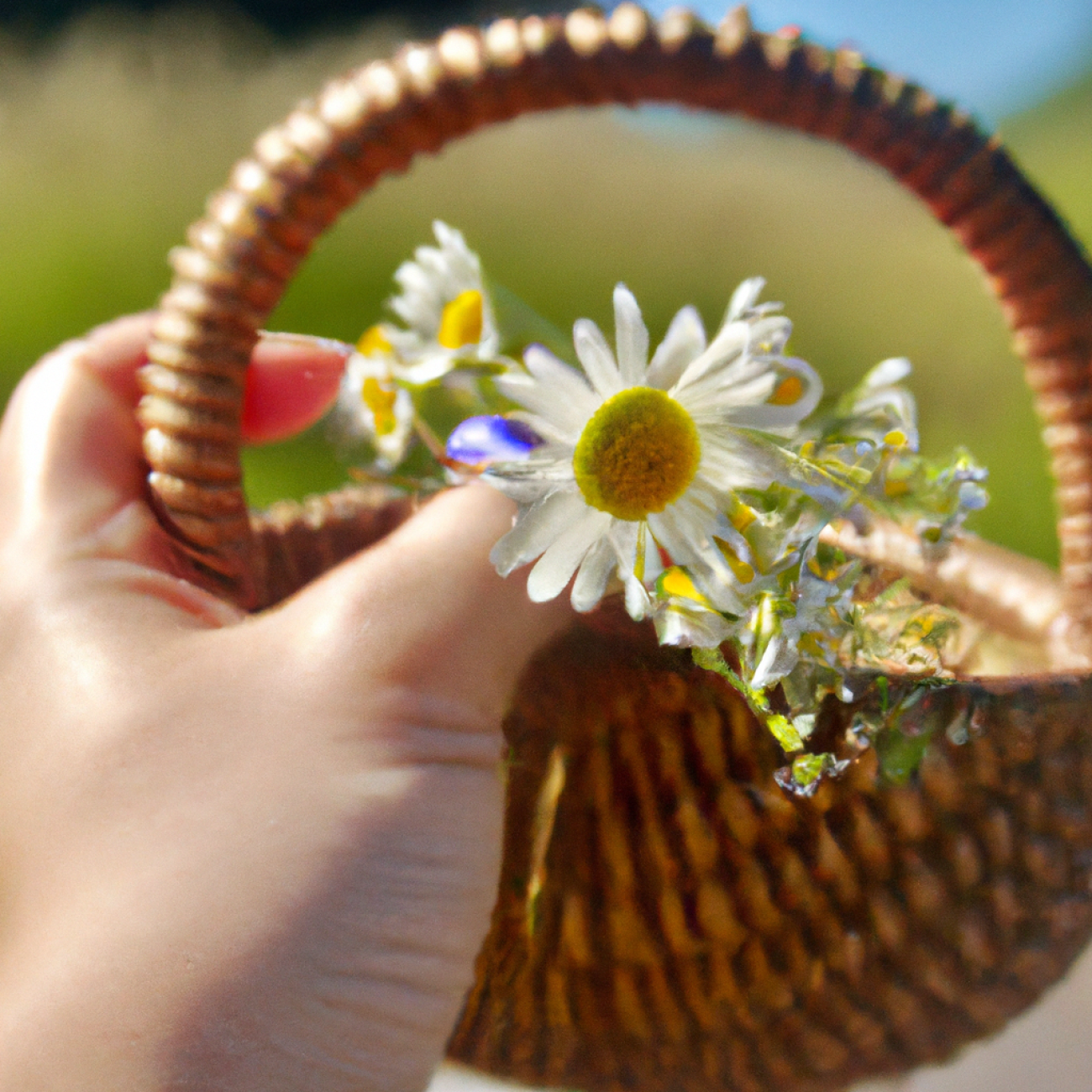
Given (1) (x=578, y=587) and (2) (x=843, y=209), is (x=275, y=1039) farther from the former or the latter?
(2) (x=843, y=209)

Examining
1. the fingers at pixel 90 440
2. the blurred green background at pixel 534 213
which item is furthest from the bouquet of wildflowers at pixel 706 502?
the blurred green background at pixel 534 213

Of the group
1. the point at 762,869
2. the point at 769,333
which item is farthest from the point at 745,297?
the point at 762,869

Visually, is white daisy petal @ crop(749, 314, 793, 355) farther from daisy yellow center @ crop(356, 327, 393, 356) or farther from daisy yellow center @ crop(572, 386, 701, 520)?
daisy yellow center @ crop(356, 327, 393, 356)

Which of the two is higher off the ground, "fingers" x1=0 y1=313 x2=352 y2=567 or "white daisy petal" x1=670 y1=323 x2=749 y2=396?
"white daisy petal" x1=670 y1=323 x2=749 y2=396

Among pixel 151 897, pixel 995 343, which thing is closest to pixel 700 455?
pixel 151 897

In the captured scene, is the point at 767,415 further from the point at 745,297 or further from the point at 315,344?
the point at 315,344

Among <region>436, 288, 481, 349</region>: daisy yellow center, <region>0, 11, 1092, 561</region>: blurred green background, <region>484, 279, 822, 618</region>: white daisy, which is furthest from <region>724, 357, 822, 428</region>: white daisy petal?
<region>0, 11, 1092, 561</region>: blurred green background
